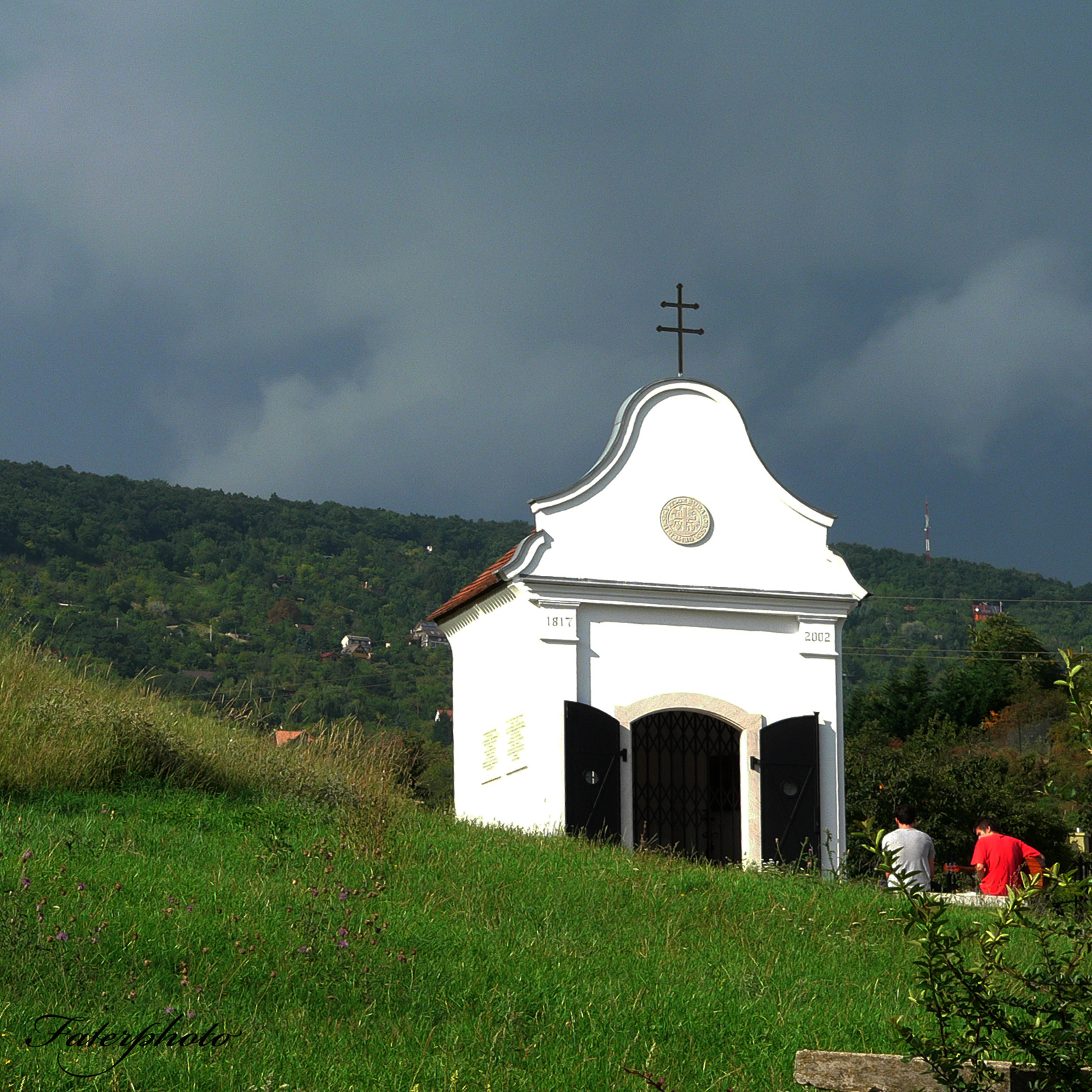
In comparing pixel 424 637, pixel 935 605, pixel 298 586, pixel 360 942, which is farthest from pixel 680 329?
pixel 935 605

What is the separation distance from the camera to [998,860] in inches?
456

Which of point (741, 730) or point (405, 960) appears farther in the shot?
point (741, 730)

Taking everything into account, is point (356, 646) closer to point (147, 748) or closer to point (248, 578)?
point (248, 578)

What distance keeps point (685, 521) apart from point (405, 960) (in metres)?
9.78

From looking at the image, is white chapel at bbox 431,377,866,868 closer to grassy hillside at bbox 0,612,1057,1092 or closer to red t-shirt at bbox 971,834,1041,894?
grassy hillside at bbox 0,612,1057,1092

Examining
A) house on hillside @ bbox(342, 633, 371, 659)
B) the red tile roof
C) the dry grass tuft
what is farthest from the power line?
the dry grass tuft

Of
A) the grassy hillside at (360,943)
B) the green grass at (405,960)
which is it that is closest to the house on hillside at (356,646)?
the grassy hillside at (360,943)

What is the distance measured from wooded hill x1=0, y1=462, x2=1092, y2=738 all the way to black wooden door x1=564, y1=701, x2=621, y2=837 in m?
24.3

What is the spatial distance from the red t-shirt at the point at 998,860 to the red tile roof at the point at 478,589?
20.5 ft

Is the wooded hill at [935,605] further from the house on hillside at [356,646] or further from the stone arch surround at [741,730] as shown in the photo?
the stone arch surround at [741,730]

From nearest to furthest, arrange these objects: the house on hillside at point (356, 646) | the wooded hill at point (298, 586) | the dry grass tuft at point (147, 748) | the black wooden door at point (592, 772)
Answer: the dry grass tuft at point (147, 748) < the black wooden door at point (592, 772) < the wooded hill at point (298, 586) < the house on hillside at point (356, 646)

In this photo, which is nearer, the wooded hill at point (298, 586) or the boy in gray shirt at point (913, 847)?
the boy in gray shirt at point (913, 847)

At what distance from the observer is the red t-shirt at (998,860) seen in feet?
37.8

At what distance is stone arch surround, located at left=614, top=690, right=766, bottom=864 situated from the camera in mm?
15266
